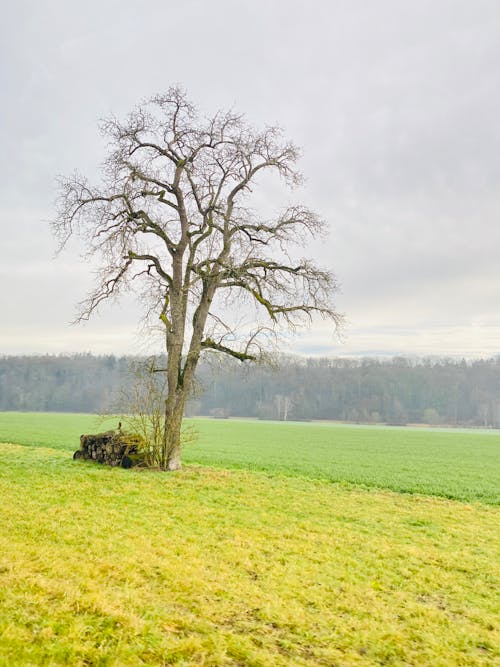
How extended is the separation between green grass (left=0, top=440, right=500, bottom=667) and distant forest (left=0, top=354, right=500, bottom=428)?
327ft

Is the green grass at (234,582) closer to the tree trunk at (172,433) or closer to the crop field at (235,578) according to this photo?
the crop field at (235,578)

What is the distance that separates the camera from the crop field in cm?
509

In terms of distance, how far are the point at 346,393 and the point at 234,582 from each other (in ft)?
400

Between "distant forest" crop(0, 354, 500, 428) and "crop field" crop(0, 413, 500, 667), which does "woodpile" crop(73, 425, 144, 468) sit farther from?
"distant forest" crop(0, 354, 500, 428)

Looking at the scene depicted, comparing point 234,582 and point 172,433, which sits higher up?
point 172,433

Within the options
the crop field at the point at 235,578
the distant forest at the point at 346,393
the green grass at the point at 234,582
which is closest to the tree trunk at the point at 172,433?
the crop field at the point at 235,578

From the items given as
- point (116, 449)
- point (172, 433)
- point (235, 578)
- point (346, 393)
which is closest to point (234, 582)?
point (235, 578)

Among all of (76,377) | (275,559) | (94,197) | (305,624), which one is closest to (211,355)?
(94,197)

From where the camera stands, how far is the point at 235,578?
24.3 ft

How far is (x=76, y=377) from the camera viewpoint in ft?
506

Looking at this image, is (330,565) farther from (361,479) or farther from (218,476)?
(361,479)

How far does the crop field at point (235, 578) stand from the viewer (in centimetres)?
509

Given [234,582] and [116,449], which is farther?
[116,449]

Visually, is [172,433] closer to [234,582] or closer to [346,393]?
[234,582]
